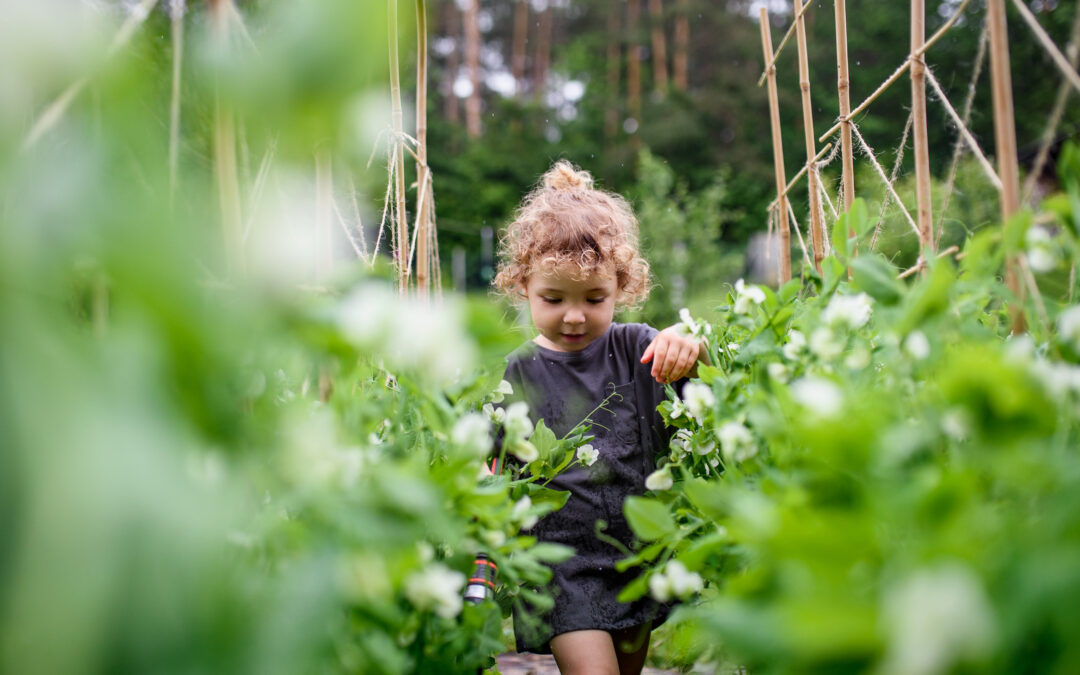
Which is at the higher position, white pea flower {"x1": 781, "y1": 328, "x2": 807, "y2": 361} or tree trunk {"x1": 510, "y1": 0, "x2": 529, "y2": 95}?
tree trunk {"x1": 510, "y1": 0, "x2": 529, "y2": 95}

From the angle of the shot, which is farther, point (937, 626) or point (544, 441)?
point (544, 441)

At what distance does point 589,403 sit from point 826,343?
926mm

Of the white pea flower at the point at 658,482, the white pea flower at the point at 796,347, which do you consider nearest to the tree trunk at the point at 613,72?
the white pea flower at the point at 658,482

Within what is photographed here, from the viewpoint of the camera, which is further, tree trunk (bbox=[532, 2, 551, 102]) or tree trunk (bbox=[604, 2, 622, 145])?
tree trunk (bbox=[532, 2, 551, 102])

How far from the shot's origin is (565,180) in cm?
187

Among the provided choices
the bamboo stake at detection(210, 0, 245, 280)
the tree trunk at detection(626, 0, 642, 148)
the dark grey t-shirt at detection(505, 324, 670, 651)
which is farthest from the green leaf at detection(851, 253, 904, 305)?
the tree trunk at detection(626, 0, 642, 148)

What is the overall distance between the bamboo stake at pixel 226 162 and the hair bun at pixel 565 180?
4.66 ft

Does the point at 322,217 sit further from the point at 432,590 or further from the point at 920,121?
the point at 920,121

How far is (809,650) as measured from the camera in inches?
11.9

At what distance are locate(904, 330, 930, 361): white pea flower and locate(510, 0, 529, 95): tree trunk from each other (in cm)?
1546

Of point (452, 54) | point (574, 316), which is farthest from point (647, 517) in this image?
point (452, 54)

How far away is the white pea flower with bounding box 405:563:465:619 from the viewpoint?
0.48 m

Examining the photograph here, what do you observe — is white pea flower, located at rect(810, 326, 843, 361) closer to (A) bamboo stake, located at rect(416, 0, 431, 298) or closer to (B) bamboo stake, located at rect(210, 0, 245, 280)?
(B) bamboo stake, located at rect(210, 0, 245, 280)

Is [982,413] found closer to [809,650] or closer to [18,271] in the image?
[809,650]
